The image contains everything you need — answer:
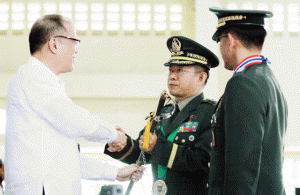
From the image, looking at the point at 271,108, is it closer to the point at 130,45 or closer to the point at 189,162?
the point at 189,162

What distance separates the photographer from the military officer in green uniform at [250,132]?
1.61m

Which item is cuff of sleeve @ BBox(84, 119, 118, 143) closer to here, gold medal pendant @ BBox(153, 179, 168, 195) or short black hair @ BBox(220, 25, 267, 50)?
gold medal pendant @ BBox(153, 179, 168, 195)

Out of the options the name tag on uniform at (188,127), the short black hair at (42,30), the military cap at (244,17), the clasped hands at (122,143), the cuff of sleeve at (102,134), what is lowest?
the clasped hands at (122,143)

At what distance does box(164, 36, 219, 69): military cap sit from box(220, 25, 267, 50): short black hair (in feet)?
2.61

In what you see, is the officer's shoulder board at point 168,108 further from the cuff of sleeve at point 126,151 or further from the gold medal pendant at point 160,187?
the gold medal pendant at point 160,187

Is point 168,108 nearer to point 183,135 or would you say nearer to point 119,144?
point 183,135

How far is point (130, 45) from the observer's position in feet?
29.9

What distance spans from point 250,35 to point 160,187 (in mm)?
1115

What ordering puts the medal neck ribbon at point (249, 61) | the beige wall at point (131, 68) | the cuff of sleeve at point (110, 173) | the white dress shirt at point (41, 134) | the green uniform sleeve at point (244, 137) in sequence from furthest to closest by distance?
the beige wall at point (131, 68) < the cuff of sleeve at point (110, 173) < the white dress shirt at point (41, 134) < the medal neck ribbon at point (249, 61) < the green uniform sleeve at point (244, 137)

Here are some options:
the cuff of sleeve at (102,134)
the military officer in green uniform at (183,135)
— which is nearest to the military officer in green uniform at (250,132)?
the military officer in green uniform at (183,135)

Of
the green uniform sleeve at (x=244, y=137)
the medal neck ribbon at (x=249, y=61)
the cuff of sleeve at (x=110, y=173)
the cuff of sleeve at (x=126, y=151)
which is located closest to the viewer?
the green uniform sleeve at (x=244, y=137)

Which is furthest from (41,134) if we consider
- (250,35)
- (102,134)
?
(250,35)

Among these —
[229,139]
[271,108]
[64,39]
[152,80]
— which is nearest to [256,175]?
[229,139]

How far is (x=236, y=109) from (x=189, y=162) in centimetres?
79
